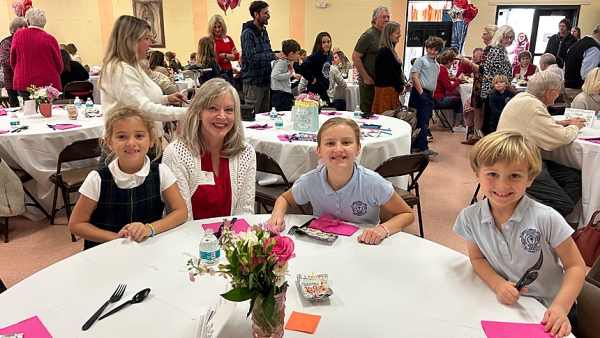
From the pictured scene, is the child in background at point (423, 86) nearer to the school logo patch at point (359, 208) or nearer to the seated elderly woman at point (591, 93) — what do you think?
the seated elderly woman at point (591, 93)

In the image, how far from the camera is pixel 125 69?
9.02 feet

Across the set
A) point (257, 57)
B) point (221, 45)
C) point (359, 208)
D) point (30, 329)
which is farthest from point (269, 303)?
point (221, 45)

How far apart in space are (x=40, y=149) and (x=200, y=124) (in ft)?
6.56

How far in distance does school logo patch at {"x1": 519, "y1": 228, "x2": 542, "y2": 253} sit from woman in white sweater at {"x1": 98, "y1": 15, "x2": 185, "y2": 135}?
2.32 meters

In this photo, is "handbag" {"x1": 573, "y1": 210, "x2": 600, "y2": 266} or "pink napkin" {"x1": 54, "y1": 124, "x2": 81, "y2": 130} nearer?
"handbag" {"x1": 573, "y1": 210, "x2": 600, "y2": 266}

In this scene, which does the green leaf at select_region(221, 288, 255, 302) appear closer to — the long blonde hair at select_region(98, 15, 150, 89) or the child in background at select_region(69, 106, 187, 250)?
the child in background at select_region(69, 106, 187, 250)

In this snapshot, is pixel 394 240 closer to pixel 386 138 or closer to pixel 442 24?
pixel 386 138

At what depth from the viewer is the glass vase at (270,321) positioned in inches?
38.3

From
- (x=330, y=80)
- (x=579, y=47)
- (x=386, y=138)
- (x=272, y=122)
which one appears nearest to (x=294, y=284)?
(x=386, y=138)

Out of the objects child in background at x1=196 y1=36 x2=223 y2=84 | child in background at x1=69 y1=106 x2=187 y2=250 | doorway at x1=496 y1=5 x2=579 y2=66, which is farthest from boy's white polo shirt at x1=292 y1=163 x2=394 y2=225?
doorway at x1=496 y1=5 x2=579 y2=66

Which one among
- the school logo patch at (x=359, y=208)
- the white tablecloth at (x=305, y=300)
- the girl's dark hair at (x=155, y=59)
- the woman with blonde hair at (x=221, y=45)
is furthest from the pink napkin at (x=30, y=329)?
the girl's dark hair at (x=155, y=59)

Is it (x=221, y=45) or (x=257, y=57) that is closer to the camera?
(x=257, y=57)

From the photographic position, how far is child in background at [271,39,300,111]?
Result: 5.14 m

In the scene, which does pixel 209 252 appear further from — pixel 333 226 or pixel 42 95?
pixel 42 95
